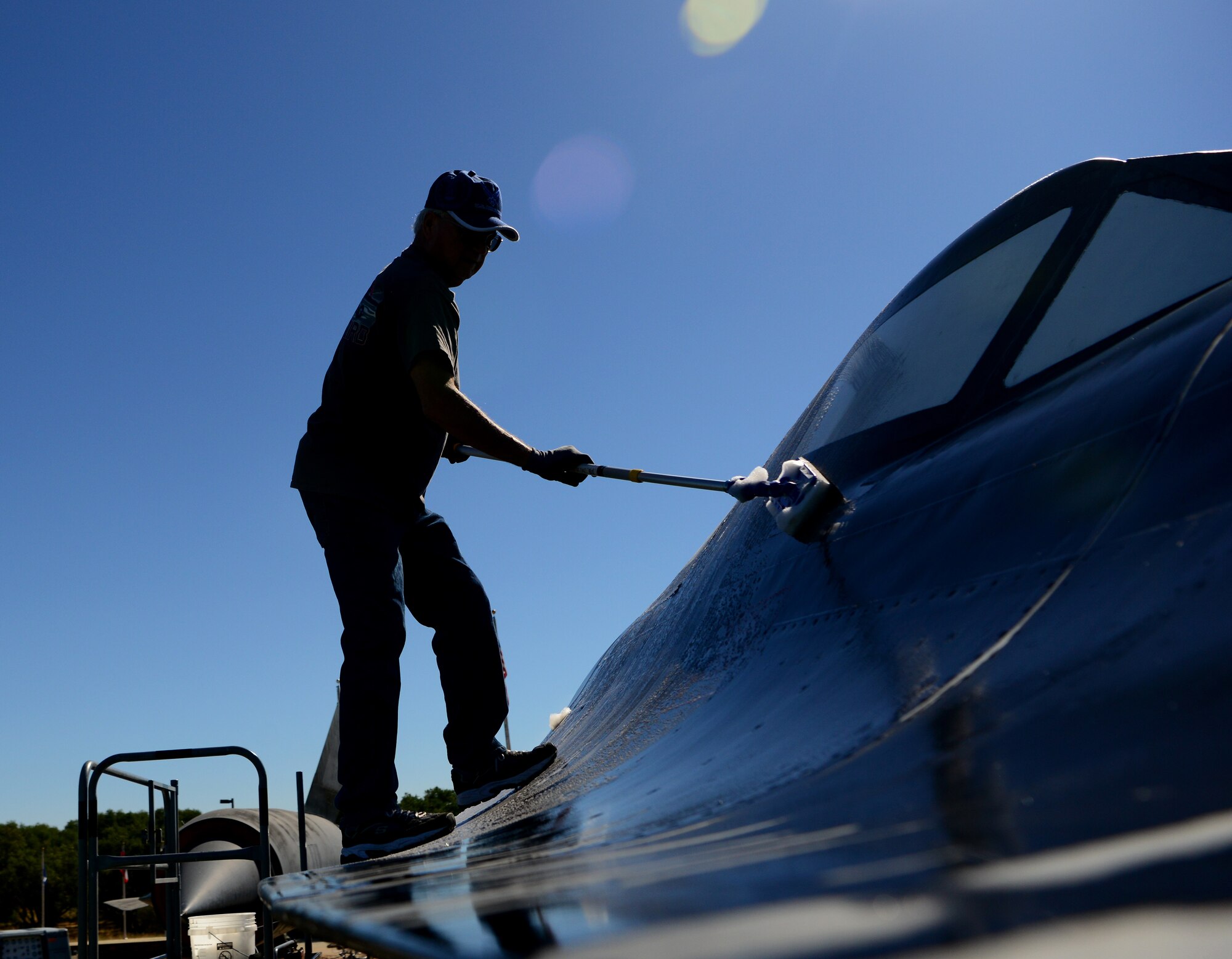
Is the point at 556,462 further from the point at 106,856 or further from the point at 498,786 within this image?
the point at 106,856

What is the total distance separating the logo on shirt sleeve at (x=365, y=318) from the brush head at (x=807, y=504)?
59.7 inches

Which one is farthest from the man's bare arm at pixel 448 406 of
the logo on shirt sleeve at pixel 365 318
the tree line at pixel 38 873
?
the tree line at pixel 38 873

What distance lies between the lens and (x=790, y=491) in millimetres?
2648

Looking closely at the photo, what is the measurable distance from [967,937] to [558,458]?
2822mm

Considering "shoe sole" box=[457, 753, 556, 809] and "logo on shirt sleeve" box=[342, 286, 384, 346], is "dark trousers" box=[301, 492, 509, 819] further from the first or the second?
"logo on shirt sleeve" box=[342, 286, 384, 346]

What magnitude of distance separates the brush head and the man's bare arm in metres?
1.01

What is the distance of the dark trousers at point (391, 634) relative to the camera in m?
2.92

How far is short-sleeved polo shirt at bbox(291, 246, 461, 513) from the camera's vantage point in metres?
3.15

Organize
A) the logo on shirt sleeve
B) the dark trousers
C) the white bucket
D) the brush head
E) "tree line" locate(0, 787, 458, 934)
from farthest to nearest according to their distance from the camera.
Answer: "tree line" locate(0, 787, 458, 934), the white bucket, the logo on shirt sleeve, the dark trousers, the brush head

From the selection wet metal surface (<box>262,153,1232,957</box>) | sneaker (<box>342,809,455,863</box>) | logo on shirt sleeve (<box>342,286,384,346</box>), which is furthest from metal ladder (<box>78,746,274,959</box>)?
wet metal surface (<box>262,153,1232,957</box>)

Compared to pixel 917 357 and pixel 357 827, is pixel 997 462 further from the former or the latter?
pixel 357 827

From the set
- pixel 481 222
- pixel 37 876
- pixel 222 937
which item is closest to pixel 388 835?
pixel 481 222

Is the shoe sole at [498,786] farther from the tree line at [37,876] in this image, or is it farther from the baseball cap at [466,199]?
the tree line at [37,876]

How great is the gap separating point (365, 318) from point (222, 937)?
8592mm
